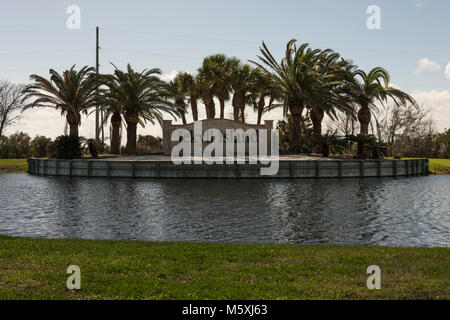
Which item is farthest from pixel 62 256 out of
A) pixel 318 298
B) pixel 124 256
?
pixel 318 298

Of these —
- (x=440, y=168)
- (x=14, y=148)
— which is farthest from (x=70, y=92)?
(x=440, y=168)

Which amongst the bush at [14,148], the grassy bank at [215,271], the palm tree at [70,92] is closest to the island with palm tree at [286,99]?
the palm tree at [70,92]

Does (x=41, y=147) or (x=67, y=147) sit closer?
(x=67, y=147)

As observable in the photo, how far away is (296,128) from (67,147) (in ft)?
77.6

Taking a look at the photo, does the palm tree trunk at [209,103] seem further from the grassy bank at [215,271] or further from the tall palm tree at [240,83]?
the grassy bank at [215,271]

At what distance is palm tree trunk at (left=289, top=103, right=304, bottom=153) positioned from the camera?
4381cm

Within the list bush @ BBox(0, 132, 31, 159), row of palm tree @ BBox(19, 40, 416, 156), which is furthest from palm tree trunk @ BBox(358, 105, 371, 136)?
bush @ BBox(0, 132, 31, 159)

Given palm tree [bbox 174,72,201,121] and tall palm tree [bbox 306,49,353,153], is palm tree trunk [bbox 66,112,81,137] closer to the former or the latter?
palm tree [bbox 174,72,201,121]

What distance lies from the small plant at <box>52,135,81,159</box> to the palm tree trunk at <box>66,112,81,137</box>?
2.01 m

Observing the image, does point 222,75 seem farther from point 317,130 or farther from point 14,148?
point 14,148

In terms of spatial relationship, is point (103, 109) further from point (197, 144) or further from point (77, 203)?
point (77, 203)

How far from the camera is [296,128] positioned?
Result: 4500cm

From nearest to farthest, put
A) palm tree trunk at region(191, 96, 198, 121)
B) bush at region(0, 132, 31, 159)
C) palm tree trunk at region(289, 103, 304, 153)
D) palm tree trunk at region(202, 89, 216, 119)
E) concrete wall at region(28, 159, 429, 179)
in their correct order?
concrete wall at region(28, 159, 429, 179) → palm tree trunk at region(289, 103, 304, 153) → bush at region(0, 132, 31, 159) → palm tree trunk at region(202, 89, 216, 119) → palm tree trunk at region(191, 96, 198, 121)

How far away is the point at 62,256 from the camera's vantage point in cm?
812
